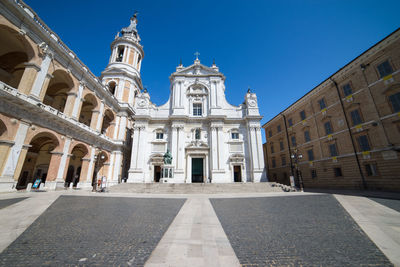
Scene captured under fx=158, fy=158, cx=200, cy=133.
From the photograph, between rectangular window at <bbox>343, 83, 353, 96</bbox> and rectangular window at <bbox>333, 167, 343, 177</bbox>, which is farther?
rectangular window at <bbox>333, 167, 343, 177</bbox>

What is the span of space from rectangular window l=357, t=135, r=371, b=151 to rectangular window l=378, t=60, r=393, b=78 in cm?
587

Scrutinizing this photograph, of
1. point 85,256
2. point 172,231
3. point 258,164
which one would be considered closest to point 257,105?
point 258,164

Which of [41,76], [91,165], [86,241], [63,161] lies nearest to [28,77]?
[41,76]

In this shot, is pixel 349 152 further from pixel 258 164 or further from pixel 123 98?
pixel 123 98

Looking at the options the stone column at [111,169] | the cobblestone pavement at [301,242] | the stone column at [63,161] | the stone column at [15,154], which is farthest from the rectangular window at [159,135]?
the cobblestone pavement at [301,242]

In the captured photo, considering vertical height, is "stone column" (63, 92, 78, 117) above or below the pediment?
Answer: below

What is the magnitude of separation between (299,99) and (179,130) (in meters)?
18.3

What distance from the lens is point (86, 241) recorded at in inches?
140

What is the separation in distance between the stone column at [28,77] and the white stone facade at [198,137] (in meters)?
11.8

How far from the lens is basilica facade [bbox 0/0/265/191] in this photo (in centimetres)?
1241

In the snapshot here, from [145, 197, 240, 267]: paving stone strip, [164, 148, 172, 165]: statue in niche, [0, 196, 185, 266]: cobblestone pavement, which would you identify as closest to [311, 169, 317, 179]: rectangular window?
[164, 148, 172, 165]: statue in niche

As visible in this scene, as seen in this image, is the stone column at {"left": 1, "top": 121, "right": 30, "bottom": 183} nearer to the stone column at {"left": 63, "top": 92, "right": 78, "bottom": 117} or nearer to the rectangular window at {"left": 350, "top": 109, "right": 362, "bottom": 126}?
the stone column at {"left": 63, "top": 92, "right": 78, "bottom": 117}

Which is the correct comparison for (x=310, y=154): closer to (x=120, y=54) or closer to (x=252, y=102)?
(x=252, y=102)

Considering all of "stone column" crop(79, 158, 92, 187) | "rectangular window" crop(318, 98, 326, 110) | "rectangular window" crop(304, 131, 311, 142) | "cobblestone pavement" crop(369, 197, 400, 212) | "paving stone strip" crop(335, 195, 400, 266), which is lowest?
"paving stone strip" crop(335, 195, 400, 266)
